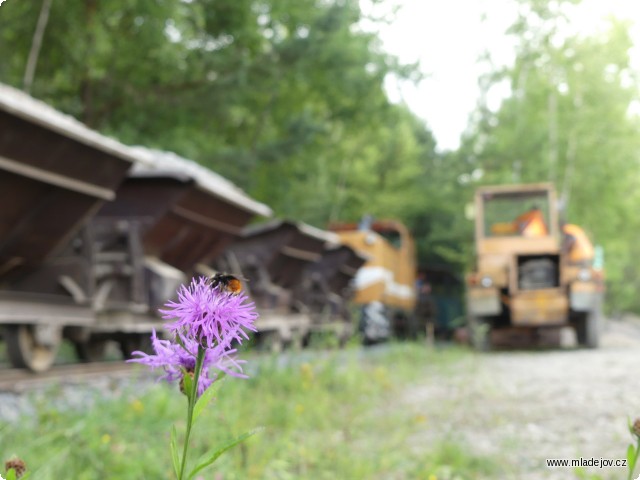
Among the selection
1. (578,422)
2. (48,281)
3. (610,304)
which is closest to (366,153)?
(610,304)

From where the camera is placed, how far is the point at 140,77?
16.2 m

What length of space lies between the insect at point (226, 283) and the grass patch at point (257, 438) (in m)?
1.60

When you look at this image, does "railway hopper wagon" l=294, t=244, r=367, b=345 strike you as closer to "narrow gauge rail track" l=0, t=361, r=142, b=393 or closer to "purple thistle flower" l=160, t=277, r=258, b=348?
"narrow gauge rail track" l=0, t=361, r=142, b=393

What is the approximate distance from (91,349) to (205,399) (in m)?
8.56

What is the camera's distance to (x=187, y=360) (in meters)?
0.85

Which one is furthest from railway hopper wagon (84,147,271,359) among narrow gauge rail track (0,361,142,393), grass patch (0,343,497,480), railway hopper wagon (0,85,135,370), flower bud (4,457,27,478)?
flower bud (4,457,27,478)

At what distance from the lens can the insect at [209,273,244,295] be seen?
0.77m

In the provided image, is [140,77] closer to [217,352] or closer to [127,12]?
[127,12]

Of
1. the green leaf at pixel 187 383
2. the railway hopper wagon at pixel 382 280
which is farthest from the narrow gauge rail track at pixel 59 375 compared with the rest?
the railway hopper wagon at pixel 382 280

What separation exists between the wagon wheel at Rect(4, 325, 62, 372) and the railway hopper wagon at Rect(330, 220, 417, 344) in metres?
9.32

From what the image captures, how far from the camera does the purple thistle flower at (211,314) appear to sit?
0.71 m

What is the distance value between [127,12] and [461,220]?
32.5 feet

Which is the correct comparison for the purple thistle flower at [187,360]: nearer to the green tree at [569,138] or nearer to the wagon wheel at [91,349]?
the green tree at [569,138]

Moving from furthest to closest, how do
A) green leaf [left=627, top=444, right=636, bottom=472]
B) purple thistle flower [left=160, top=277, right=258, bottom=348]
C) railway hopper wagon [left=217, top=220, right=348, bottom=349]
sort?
railway hopper wagon [left=217, top=220, right=348, bottom=349], green leaf [left=627, top=444, right=636, bottom=472], purple thistle flower [left=160, top=277, right=258, bottom=348]
